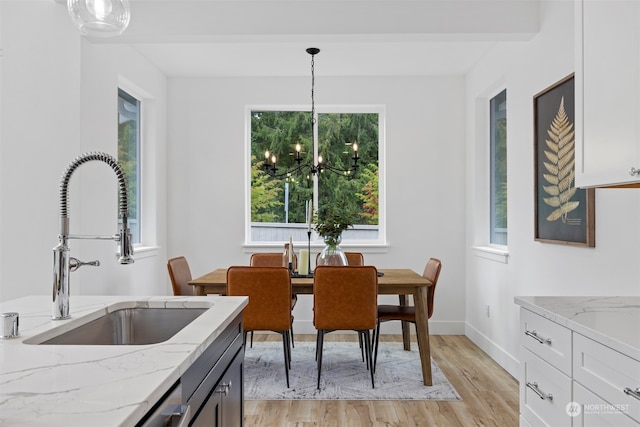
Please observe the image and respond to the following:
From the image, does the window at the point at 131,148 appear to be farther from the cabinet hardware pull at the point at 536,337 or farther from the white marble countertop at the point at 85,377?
the cabinet hardware pull at the point at 536,337

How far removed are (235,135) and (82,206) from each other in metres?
2.11

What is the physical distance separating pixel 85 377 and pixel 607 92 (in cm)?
191

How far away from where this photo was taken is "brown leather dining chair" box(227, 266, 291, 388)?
11.0ft

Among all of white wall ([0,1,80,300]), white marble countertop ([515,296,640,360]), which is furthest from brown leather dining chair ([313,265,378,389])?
white wall ([0,1,80,300])

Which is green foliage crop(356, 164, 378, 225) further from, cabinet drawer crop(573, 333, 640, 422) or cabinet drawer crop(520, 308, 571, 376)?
cabinet drawer crop(573, 333, 640, 422)

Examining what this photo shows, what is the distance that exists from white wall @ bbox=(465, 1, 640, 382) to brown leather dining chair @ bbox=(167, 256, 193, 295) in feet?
8.28

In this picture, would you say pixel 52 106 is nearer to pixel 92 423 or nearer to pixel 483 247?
pixel 92 423

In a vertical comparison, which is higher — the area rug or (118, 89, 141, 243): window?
(118, 89, 141, 243): window

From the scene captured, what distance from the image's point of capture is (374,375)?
12.3 feet

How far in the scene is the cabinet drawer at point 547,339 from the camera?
65.1 inches

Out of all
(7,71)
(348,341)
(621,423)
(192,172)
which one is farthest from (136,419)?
(192,172)

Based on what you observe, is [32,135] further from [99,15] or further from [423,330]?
[423,330]

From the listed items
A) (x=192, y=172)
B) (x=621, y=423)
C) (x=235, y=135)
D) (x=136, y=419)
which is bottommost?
(x=621, y=423)

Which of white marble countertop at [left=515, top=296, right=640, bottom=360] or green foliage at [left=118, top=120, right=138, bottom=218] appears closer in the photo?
white marble countertop at [left=515, top=296, right=640, bottom=360]
